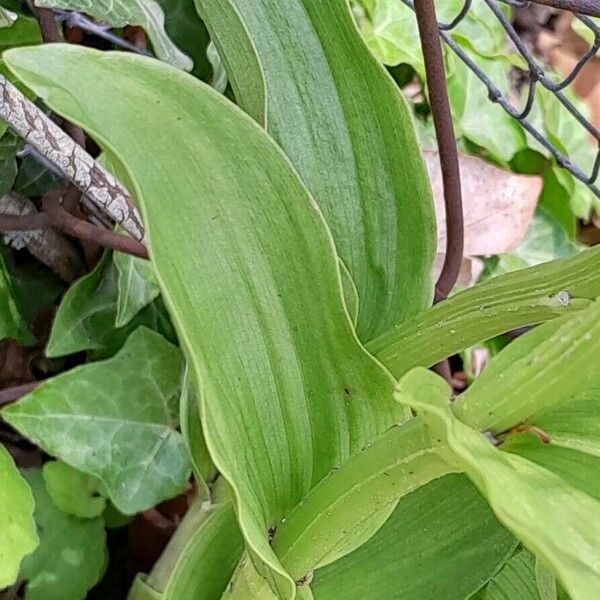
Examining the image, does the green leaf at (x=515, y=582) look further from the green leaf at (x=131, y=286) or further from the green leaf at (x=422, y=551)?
the green leaf at (x=131, y=286)

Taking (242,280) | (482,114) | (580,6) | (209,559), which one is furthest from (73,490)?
(482,114)

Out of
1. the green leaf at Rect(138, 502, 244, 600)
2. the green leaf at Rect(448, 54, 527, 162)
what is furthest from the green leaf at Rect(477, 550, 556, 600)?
the green leaf at Rect(448, 54, 527, 162)

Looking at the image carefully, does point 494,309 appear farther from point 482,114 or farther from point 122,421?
point 482,114

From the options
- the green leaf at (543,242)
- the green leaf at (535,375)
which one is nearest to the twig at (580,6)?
the green leaf at (535,375)

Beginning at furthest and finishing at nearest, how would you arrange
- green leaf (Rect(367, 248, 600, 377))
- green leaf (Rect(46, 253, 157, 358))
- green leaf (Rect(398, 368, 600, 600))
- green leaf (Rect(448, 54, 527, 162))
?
green leaf (Rect(448, 54, 527, 162))
green leaf (Rect(46, 253, 157, 358))
green leaf (Rect(367, 248, 600, 377))
green leaf (Rect(398, 368, 600, 600))

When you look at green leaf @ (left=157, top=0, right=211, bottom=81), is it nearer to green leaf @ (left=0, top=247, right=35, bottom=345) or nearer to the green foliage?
the green foliage
